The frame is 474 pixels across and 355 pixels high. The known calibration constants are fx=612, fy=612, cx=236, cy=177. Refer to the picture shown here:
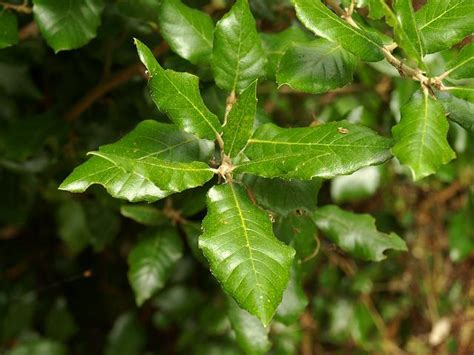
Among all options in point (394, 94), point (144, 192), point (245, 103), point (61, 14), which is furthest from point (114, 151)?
point (394, 94)

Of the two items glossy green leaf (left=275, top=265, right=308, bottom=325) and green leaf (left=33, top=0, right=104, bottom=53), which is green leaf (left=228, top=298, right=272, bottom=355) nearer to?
glossy green leaf (left=275, top=265, right=308, bottom=325)

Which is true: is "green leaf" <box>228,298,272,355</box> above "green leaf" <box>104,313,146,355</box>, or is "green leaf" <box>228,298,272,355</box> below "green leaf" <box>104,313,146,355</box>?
above

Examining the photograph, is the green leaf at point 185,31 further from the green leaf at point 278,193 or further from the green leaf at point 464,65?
the green leaf at point 464,65

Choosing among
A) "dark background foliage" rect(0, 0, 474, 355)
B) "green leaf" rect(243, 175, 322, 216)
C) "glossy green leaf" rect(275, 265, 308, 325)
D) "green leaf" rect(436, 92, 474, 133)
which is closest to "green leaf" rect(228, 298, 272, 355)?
"glossy green leaf" rect(275, 265, 308, 325)

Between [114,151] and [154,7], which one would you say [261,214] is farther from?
[154,7]

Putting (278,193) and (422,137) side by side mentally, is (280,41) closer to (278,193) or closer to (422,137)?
(278,193)

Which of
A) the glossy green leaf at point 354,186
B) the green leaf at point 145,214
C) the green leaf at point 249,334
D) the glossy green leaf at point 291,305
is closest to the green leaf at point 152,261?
the green leaf at point 145,214

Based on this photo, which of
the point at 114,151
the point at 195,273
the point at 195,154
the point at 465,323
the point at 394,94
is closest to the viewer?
the point at 114,151
